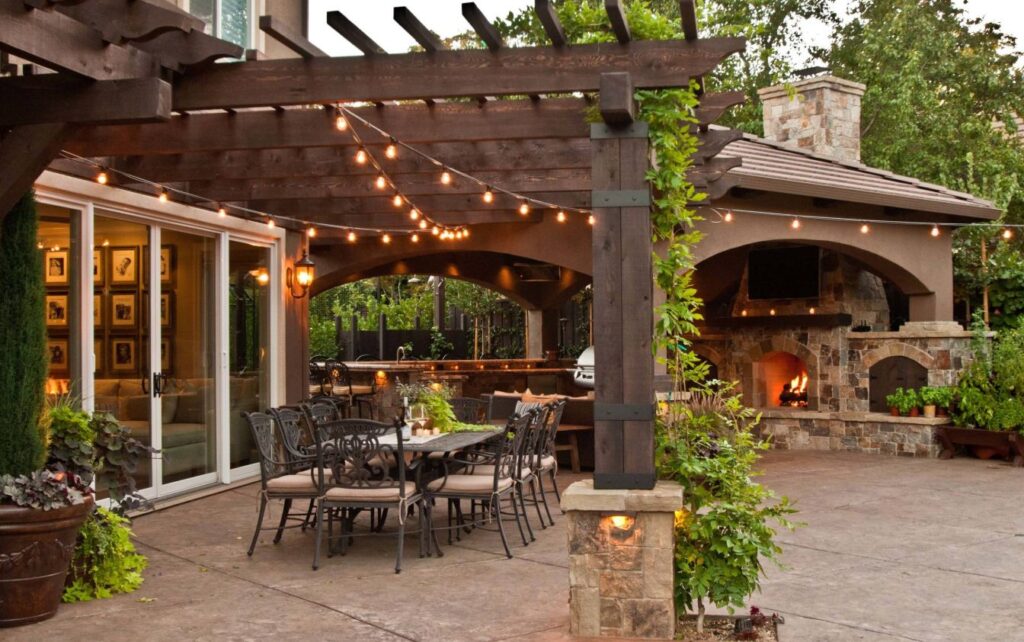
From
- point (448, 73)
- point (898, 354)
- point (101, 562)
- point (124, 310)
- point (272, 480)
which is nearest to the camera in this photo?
point (448, 73)

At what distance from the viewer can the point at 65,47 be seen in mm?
4879

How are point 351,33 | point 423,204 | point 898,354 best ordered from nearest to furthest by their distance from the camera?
point 351,33
point 423,204
point 898,354

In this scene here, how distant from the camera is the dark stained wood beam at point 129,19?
5.09 meters

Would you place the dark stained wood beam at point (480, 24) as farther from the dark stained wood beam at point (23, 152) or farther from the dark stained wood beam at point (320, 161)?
the dark stained wood beam at point (320, 161)

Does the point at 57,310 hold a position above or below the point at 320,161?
below

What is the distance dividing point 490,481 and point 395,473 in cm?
96

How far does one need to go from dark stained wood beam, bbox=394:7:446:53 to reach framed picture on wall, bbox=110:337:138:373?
4383mm

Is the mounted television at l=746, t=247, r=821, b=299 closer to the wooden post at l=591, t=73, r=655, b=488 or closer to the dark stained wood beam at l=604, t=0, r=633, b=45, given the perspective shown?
the dark stained wood beam at l=604, t=0, r=633, b=45

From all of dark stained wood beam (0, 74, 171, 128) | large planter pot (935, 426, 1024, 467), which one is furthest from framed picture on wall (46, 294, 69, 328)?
large planter pot (935, 426, 1024, 467)

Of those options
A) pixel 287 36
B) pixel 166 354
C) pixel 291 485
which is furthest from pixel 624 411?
pixel 166 354

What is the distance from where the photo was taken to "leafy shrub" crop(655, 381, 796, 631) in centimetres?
493

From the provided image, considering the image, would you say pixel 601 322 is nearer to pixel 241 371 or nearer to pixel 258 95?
pixel 258 95

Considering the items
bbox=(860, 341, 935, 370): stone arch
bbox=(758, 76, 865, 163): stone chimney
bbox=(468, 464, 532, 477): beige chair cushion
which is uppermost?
bbox=(758, 76, 865, 163): stone chimney

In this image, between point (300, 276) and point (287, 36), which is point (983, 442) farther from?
point (287, 36)
